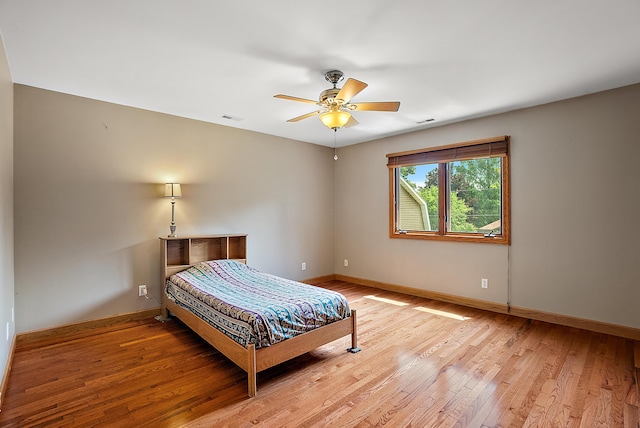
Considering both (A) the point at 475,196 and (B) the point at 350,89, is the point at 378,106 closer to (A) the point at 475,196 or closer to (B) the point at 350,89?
(B) the point at 350,89

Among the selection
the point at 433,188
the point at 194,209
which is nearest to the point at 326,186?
the point at 433,188

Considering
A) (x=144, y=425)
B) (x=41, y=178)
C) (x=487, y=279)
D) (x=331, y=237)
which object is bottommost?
(x=144, y=425)

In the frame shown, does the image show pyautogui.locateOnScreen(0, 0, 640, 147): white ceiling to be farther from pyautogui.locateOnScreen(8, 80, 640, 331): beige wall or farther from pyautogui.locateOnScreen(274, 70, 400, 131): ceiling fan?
pyautogui.locateOnScreen(8, 80, 640, 331): beige wall

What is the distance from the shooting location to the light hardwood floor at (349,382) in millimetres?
1959

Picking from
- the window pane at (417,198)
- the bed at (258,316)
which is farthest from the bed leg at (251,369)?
the window pane at (417,198)

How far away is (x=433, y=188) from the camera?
471 centimetres

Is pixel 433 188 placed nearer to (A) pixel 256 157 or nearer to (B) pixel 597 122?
(B) pixel 597 122

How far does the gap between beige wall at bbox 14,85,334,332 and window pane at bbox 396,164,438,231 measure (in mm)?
2101

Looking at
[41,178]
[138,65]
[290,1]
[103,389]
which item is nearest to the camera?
[290,1]

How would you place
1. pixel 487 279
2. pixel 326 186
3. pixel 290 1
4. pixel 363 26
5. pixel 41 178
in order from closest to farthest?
pixel 290 1
pixel 363 26
pixel 41 178
pixel 487 279
pixel 326 186

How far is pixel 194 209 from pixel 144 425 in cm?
273

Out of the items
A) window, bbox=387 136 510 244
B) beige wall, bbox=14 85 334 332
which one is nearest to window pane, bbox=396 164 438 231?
window, bbox=387 136 510 244

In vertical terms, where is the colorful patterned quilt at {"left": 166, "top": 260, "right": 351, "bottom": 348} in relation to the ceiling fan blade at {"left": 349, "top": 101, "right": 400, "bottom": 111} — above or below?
below

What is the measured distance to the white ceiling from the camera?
6.44 feet
